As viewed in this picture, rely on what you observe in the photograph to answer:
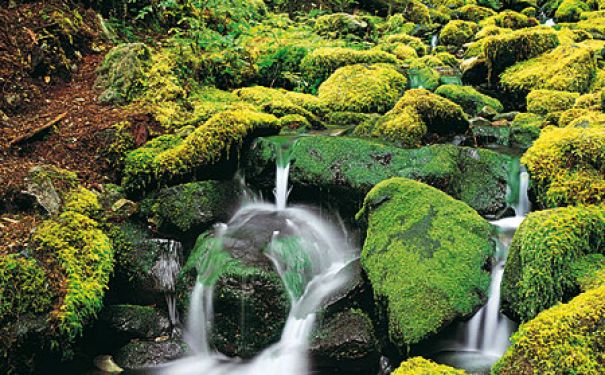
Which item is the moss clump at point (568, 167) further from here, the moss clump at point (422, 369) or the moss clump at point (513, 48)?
the moss clump at point (513, 48)

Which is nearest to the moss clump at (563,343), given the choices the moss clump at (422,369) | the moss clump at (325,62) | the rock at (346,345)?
the moss clump at (422,369)

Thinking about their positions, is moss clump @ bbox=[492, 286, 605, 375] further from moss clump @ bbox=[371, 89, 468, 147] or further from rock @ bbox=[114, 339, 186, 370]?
moss clump @ bbox=[371, 89, 468, 147]

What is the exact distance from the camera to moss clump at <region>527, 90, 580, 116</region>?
7.56 metres

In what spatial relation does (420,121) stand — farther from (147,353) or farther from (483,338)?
(147,353)

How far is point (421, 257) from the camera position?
4.53 metres

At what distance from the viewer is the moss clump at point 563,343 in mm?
3051

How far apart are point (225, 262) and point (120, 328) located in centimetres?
126

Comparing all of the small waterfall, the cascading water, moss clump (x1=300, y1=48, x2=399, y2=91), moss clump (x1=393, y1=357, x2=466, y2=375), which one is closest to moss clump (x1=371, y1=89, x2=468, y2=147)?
the cascading water

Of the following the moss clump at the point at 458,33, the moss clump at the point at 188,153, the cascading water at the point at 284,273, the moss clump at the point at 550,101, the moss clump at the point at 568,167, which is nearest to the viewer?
the moss clump at the point at 568,167

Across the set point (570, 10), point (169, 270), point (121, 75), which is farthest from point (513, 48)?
point (169, 270)

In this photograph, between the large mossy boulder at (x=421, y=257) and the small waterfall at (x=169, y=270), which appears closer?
the large mossy boulder at (x=421, y=257)

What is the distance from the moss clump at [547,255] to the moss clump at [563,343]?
16.4 inches

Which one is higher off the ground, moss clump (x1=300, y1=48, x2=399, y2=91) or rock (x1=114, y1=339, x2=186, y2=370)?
moss clump (x1=300, y1=48, x2=399, y2=91)

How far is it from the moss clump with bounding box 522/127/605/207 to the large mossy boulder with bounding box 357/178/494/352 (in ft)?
2.80
